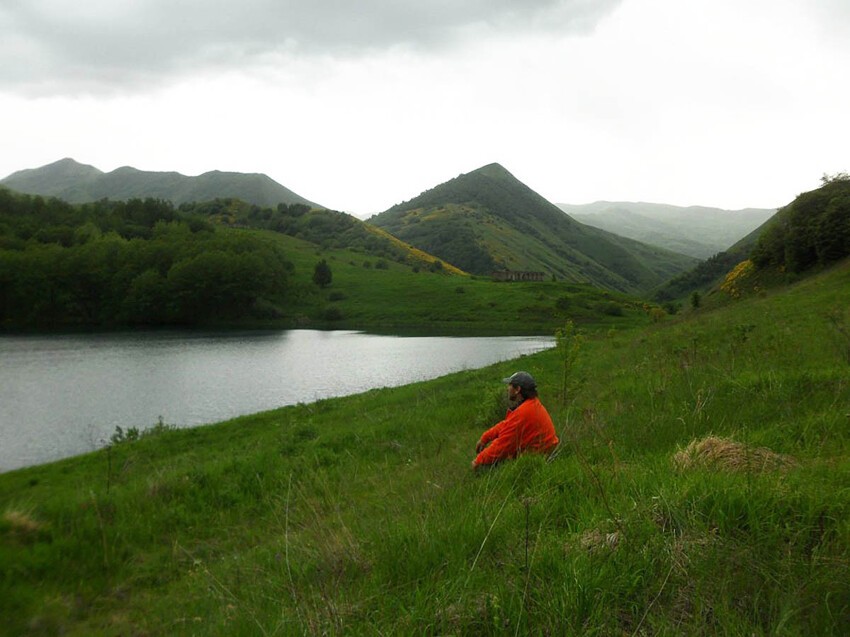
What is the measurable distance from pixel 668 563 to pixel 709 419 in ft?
14.3

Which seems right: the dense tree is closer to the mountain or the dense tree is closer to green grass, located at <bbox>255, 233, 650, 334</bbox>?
green grass, located at <bbox>255, 233, 650, 334</bbox>

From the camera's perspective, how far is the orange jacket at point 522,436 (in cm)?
687

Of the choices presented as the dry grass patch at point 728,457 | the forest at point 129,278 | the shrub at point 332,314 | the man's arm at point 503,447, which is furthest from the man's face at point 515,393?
the shrub at point 332,314

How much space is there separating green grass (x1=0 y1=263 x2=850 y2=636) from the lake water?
1489 centimetres

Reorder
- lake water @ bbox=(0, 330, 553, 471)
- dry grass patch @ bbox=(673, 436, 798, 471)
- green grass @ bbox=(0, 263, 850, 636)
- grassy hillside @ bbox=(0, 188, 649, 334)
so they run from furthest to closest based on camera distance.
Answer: grassy hillside @ bbox=(0, 188, 649, 334)
lake water @ bbox=(0, 330, 553, 471)
dry grass patch @ bbox=(673, 436, 798, 471)
green grass @ bbox=(0, 263, 850, 636)

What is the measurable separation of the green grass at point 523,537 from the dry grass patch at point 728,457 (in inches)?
2.8

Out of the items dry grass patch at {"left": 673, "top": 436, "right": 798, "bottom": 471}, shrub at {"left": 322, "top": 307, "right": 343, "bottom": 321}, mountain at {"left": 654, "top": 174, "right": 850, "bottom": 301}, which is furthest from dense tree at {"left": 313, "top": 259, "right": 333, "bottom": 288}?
dry grass patch at {"left": 673, "top": 436, "right": 798, "bottom": 471}

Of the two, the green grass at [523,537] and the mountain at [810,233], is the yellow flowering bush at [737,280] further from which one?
the green grass at [523,537]

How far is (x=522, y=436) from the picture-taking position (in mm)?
6957

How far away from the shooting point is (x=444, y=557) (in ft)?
12.5

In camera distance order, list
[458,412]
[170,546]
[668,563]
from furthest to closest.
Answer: [458,412], [170,546], [668,563]

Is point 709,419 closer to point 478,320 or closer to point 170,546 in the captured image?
point 170,546

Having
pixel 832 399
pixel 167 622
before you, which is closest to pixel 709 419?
pixel 832 399

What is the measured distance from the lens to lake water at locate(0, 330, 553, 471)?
23688mm
